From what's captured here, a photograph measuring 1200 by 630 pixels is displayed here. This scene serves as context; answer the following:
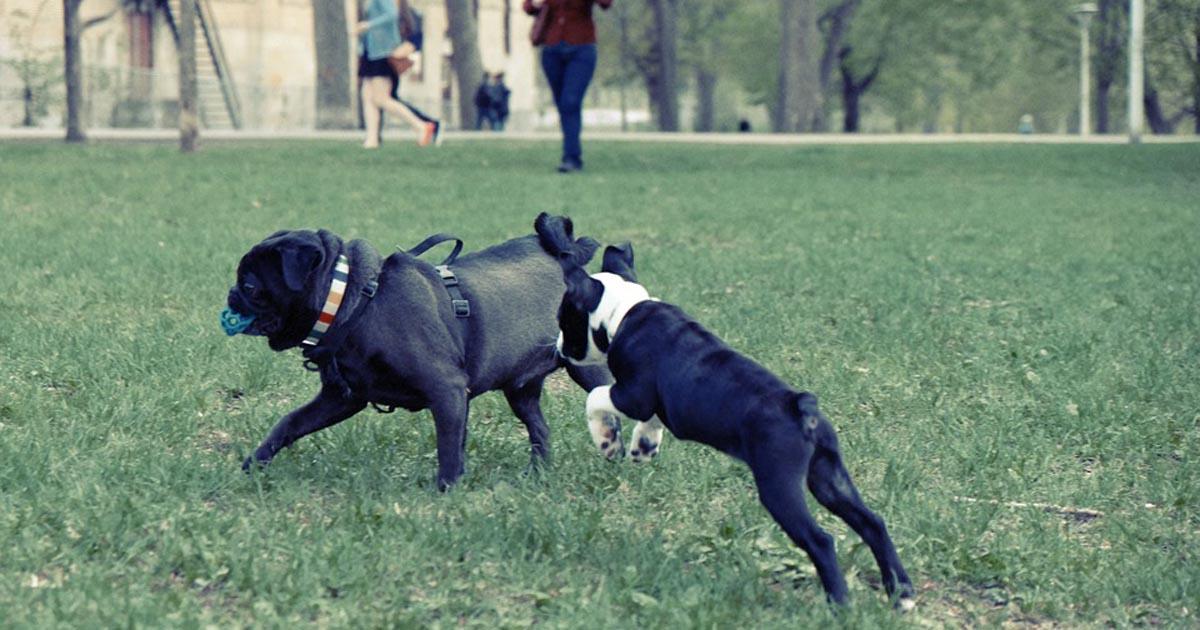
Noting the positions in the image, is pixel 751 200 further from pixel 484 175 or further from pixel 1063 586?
A: pixel 1063 586

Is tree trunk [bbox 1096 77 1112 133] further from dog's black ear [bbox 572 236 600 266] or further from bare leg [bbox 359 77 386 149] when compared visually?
dog's black ear [bbox 572 236 600 266]

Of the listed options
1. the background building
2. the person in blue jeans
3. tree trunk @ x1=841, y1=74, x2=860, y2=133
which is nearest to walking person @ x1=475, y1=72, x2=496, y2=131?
the background building

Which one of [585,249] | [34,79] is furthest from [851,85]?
[585,249]

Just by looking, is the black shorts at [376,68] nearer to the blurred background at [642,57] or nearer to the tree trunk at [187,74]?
the tree trunk at [187,74]

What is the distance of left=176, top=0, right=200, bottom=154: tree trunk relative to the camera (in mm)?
19125

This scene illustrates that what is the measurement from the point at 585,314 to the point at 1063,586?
142 cm

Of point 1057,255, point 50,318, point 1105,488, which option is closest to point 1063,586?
point 1105,488

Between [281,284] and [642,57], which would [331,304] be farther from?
[642,57]

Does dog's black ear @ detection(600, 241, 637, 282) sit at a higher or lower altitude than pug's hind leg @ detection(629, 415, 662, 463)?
higher

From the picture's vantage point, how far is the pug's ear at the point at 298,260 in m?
4.38

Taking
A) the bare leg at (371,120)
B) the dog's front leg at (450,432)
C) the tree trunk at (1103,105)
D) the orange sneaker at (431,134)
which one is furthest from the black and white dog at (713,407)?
the tree trunk at (1103,105)

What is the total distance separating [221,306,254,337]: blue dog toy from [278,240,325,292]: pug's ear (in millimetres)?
185

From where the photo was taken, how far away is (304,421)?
489cm

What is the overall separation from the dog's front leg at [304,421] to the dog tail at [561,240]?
2.68 feet
